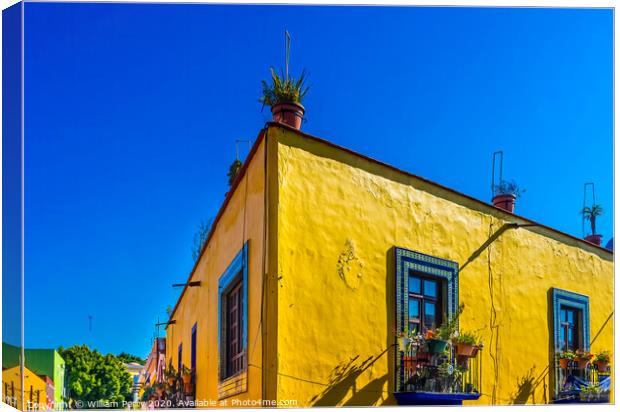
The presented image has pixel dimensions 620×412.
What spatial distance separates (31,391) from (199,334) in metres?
3.04

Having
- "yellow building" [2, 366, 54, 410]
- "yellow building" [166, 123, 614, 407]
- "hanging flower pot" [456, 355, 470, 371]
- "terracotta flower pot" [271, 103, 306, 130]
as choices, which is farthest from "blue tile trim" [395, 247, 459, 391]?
"yellow building" [2, 366, 54, 410]

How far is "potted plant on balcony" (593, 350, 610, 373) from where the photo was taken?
9.70 metres

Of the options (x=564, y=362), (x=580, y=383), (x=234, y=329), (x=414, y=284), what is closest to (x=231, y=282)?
(x=234, y=329)

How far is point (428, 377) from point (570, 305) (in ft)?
10.4

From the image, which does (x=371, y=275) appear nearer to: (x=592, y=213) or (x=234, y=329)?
(x=234, y=329)

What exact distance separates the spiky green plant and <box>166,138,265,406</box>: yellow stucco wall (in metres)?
4.64

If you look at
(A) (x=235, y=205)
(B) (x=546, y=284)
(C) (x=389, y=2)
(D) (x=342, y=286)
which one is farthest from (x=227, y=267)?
(B) (x=546, y=284)

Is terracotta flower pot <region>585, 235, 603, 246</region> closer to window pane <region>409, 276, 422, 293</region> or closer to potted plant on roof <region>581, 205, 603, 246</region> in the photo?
potted plant on roof <region>581, 205, 603, 246</region>

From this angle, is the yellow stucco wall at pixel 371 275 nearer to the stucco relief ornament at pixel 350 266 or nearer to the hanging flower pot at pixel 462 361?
the stucco relief ornament at pixel 350 266

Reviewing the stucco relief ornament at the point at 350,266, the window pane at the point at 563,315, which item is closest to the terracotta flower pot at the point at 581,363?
the window pane at the point at 563,315

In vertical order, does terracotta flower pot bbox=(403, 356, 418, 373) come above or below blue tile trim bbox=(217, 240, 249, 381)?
below

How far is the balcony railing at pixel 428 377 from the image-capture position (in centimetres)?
784

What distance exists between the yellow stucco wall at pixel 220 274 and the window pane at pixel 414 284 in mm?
1882

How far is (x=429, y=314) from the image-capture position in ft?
27.9
